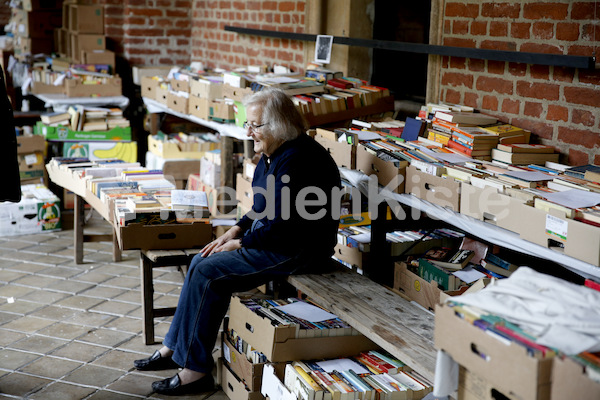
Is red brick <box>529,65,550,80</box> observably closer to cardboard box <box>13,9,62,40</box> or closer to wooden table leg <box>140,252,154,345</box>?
wooden table leg <box>140,252,154,345</box>

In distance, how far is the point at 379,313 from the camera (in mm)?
3195

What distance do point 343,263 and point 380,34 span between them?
2.32 meters

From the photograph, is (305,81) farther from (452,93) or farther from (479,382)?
(479,382)

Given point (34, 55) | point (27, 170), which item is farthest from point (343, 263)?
point (34, 55)

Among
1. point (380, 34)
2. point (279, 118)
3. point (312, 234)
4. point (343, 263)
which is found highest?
point (380, 34)

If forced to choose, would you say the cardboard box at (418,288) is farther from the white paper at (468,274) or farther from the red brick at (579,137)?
the red brick at (579,137)

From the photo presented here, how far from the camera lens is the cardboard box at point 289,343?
10.2 ft

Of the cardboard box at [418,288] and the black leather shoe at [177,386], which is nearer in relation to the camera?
the cardboard box at [418,288]

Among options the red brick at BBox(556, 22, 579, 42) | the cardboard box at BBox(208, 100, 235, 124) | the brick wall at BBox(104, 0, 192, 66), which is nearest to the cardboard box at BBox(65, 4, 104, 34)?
the brick wall at BBox(104, 0, 192, 66)

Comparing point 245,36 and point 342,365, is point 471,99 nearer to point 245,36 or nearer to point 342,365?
point 342,365

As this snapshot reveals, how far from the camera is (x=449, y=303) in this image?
2.27 meters

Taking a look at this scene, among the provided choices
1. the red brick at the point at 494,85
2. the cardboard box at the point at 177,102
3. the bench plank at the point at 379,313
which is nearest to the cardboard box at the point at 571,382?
the bench plank at the point at 379,313

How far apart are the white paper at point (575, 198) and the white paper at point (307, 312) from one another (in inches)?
45.5

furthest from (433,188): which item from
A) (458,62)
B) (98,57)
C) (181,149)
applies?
(98,57)
